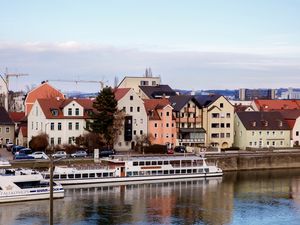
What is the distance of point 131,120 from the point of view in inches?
3273

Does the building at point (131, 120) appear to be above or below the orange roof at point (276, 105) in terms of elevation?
below

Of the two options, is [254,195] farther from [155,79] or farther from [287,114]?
[155,79]

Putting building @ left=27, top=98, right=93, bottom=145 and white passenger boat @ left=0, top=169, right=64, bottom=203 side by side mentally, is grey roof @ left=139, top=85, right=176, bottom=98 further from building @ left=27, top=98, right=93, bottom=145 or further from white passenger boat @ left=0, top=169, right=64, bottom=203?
white passenger boat @ left=0, top=169, right=64, bottom=203

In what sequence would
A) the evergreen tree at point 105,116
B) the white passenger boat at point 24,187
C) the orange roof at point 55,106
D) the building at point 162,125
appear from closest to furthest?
1. the white passenger boat at point 24,187
2. the evergreen tree at point 105,116
3. the orange roof at point 55,106
4. the building at point 162,125

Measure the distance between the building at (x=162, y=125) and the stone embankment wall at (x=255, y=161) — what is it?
1123 cm

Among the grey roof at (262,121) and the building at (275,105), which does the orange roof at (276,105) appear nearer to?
the building at (275,105)

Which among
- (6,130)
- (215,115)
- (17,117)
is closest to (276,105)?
(215,115)

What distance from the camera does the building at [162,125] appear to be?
279ft

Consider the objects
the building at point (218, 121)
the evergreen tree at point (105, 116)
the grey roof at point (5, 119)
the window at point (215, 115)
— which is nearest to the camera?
the evergreen tree at point (105, 116)

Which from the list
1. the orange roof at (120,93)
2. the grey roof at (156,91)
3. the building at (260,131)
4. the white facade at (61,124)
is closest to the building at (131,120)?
the orange roof at (120,93)

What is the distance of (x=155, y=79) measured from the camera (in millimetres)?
127125

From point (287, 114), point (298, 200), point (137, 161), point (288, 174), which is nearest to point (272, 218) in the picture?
point (298, 200)

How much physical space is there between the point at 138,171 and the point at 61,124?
16.3 metres

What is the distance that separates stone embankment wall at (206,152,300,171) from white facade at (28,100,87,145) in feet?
53.2
